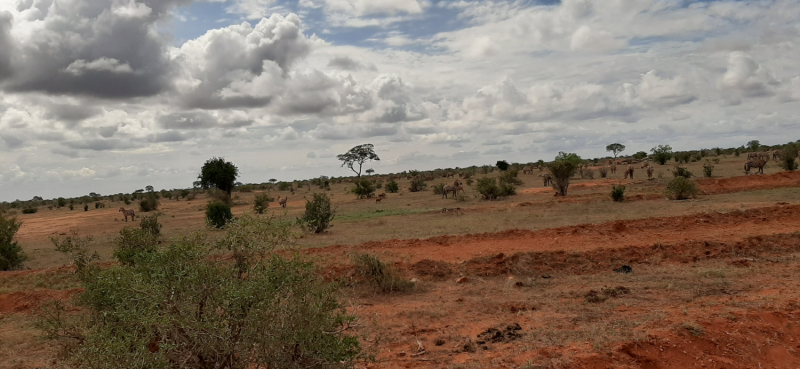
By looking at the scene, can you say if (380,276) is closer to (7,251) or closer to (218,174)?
(7,251)

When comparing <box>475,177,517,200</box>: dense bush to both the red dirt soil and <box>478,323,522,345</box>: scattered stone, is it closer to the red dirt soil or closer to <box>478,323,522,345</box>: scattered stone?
the red dirt soil

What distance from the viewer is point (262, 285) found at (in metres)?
4.52

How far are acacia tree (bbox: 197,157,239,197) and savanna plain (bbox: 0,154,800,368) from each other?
22.5 m

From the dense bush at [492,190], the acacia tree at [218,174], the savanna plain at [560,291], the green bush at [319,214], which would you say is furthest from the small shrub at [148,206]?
the dense bush at [492,190]

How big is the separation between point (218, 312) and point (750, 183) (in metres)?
30.3

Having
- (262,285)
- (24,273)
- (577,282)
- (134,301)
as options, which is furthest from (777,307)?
(24,273)

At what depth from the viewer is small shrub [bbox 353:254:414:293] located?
11328mm

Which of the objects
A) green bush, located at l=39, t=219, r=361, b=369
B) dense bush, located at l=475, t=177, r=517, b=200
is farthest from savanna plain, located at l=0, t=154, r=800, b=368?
dense bush, located at l=475, t=177, r=517, b=200

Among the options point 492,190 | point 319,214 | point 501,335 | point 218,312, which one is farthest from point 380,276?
point 492,190

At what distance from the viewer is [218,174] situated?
141 ft

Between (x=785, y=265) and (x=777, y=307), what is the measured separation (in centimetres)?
435

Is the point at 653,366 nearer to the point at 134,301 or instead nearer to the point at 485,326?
the point at 485,326

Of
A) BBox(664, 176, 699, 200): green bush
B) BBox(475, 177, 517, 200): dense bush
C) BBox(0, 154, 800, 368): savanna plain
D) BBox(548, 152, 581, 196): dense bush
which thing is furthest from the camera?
BBox(475, 177, 517, 200): dense bush

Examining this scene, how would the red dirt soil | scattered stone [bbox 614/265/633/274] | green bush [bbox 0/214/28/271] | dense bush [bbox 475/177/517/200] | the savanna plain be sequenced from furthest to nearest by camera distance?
dense bush [bbox 475/177/517/200], green bush [bbox 0/214/28/271], the red dirt soil, scattered stone [bbox 614/265/633/274], the savanna plain
